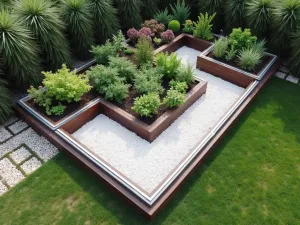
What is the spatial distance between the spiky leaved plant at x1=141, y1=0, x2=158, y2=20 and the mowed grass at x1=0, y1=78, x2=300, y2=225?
5.46 metres

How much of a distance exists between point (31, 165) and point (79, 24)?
12.6 ft

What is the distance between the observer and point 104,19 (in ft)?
25.7

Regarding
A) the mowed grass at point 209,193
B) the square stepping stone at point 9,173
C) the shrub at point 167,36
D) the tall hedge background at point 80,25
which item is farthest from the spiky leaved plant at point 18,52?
the shrub at point 167,36

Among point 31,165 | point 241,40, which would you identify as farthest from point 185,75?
point 31,165

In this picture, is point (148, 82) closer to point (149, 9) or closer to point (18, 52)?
point (18, 52)

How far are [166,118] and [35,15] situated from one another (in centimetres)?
387

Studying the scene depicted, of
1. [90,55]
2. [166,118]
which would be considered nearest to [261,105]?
[166,118]

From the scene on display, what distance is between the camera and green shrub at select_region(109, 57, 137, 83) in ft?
21.9

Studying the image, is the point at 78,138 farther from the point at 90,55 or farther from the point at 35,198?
the point at 90,55

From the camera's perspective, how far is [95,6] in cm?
759

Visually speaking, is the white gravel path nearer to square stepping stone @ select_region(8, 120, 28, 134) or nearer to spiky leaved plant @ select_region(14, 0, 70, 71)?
square stepping stone @ select_region(8, 120, 28, 134)

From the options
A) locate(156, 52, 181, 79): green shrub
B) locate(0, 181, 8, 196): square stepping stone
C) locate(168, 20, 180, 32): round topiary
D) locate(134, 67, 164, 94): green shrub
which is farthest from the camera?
locate(168, 20, 180, 32): round topiary

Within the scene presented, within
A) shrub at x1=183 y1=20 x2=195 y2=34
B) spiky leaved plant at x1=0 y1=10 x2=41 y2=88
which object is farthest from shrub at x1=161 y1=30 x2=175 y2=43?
spiky leaved plant at x1=0 y1=10 x2=41 y2=88

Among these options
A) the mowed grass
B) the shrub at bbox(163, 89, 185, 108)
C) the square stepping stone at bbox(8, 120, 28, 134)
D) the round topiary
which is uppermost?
the round topiary
